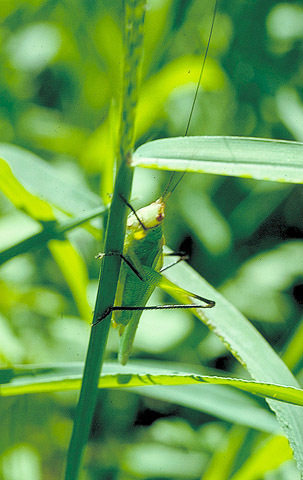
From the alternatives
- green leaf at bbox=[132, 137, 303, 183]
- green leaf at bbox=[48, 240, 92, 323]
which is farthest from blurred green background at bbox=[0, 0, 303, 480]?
green leaf at bbox=[132, 137, 303, 183]

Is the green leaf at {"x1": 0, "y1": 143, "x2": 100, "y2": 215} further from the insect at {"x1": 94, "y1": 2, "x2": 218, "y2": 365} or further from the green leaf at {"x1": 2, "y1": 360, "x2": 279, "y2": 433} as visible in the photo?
the green leaf at {"x1": 2, "y1": 360, "x2": 279, "y2": 433}

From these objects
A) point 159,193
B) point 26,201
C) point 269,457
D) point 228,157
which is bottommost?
point 269,457

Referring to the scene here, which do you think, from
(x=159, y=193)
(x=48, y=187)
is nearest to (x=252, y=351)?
(x=48, y=187)

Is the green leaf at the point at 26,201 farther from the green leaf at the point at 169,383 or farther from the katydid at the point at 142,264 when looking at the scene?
the green leaf at the point at 169,383

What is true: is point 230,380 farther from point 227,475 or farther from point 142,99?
point 142,99

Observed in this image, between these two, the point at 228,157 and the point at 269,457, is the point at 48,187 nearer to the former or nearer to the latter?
the point at 228,157

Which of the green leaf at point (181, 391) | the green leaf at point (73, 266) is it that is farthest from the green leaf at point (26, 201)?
the green leaf at point (181, 391)
